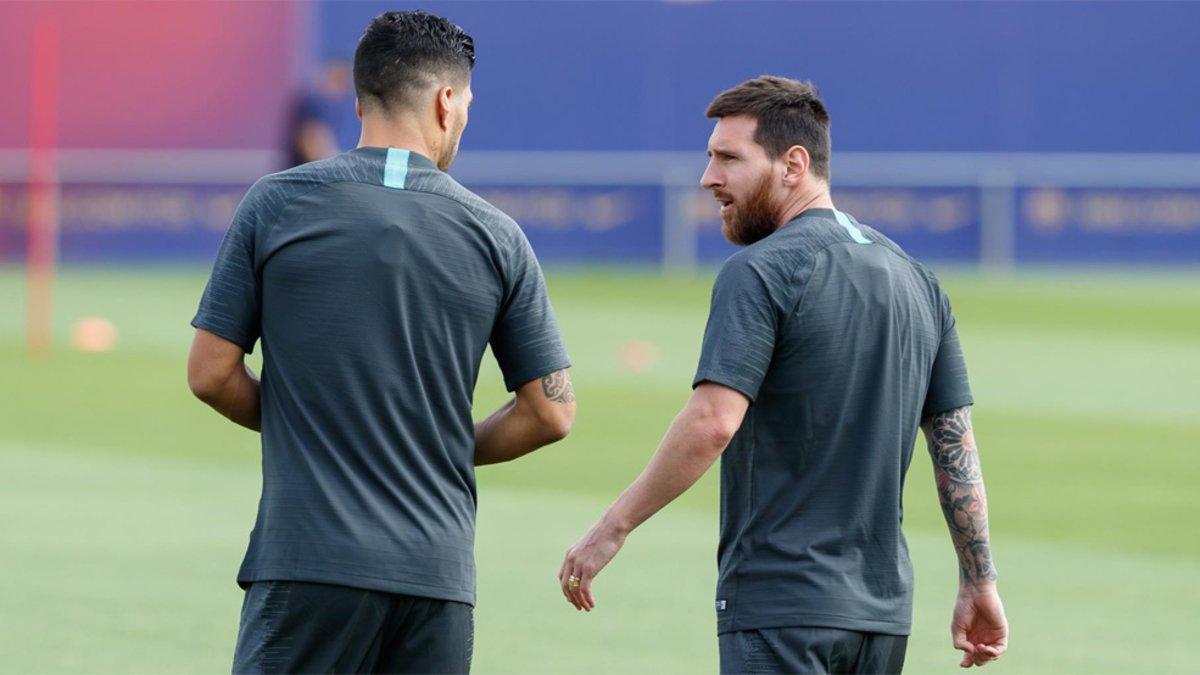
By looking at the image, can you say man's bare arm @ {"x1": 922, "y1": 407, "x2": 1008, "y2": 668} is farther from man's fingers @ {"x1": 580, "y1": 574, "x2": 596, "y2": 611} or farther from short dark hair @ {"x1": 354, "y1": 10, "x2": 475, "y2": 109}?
short dark hair @ {"x1": 354, "y1": 10, "x2": 475, "y2": 109}

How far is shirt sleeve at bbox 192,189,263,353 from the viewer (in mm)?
4176

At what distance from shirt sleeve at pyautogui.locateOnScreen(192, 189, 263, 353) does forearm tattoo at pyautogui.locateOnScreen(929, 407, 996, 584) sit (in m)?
1.60

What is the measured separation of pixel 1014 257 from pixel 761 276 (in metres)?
25.8

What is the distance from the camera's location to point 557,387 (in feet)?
14.5

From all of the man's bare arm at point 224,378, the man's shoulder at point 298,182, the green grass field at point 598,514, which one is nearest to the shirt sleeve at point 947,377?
the man's shoulder at point 298,182

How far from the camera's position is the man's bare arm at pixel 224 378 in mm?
4234

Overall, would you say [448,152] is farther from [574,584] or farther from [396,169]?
[574,584]

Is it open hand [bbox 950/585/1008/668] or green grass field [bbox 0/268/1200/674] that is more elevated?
open hand [bbox 950/585/1008/668]

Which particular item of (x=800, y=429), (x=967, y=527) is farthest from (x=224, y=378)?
(x=967, y=527)

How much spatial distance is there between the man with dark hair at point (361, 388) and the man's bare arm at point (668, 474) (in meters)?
0.37

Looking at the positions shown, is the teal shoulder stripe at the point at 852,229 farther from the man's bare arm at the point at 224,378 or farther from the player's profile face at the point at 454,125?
the man's bare arm at the point at 224,378

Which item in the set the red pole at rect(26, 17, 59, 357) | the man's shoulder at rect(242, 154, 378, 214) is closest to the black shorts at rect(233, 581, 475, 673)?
the man's shoulder at rect(242, 154, 378, 214)

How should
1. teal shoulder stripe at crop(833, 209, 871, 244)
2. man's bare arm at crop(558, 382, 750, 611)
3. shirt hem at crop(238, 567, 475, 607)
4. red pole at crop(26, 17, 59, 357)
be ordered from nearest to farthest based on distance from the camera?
shirt hem at crop(238, 567, 475, 607) → man's bare arm at crop(558, 382, 750, 611) → teal shoulder stripe at crop(833, 209, 871, 244) → red pole at crop(26, 17, 59, 357)

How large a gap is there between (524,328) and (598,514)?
642cm
